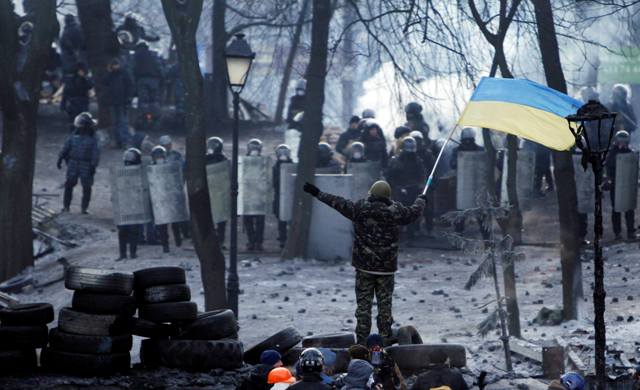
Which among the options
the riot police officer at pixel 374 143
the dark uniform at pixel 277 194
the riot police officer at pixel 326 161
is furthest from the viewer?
the riot police officer at pixel 374 143

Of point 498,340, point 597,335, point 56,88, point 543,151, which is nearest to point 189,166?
point 498,340

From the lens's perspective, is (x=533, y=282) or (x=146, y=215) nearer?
(x=533, y=282)

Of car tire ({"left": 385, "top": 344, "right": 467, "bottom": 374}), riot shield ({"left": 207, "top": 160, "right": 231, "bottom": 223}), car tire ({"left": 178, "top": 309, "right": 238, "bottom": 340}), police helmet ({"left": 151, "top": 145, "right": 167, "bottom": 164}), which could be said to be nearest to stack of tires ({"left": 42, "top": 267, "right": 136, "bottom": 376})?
car tire ({"left": 178, "top": 309, "right": 238, "bottom": 340})

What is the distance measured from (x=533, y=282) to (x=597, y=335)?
9.69m

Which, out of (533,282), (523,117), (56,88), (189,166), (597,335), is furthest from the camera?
(56,88)

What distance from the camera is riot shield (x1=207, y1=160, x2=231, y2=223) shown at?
24.4 meters

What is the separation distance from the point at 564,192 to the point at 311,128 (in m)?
6.95

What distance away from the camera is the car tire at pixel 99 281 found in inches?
551

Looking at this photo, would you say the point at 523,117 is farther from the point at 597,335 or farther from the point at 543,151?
the point at 543,151

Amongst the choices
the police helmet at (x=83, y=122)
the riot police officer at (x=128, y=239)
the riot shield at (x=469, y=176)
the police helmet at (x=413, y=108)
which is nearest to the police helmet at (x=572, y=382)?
the riot police officer at (x=128, y=239)

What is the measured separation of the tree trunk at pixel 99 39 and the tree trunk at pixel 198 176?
13355 mm

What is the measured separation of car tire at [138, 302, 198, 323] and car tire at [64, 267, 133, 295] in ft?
1.01

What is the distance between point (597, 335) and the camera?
1212cm

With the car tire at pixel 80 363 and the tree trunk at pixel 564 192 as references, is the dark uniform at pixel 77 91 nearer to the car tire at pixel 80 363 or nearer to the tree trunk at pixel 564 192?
the tree trunk at pixel 564 192
